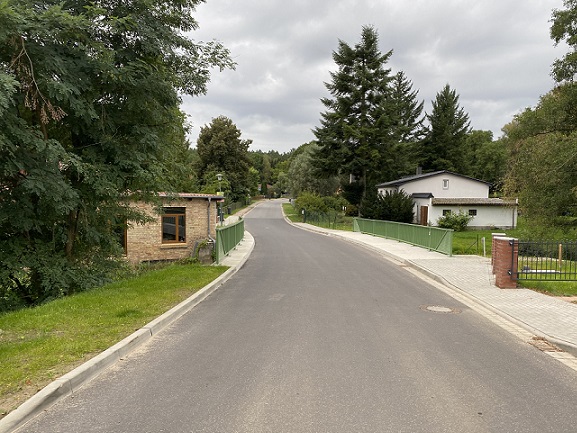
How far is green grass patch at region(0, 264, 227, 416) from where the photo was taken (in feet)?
14.7

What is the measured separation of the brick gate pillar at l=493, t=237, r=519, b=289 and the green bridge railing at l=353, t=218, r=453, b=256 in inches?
274

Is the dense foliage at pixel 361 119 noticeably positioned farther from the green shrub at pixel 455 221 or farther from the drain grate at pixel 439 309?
the drain grate at pixel 439 309

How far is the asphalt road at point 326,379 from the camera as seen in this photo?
3.82 meters

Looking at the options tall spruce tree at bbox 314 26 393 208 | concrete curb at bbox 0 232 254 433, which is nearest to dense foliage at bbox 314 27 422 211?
tall spruce tree at bbox 314 26 393 208

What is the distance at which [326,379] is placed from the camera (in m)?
4.77

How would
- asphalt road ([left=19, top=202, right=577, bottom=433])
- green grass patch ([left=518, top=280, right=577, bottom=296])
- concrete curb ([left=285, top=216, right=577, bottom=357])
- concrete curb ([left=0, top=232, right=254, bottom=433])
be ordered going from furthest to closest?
green grass patch ([left=518, top=280, right=577, bottom=296]), concrete curb ([left=285, top=216, right=577, bottom=357]), asphalt road ([left=19, top=202, right=577, bottom=433]), concrete curb ([left=0, top=232, right=254, bottom=433])

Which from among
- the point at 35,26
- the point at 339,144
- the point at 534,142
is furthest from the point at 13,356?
the point at 339,144

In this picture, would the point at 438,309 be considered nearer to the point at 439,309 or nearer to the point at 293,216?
the point at 439,309

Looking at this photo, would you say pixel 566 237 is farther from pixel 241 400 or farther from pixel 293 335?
pixel 241 400

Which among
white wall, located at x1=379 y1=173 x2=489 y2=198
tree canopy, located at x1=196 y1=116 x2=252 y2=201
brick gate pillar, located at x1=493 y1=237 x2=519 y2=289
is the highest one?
tree canopy, located at x1=196 y1=116 x2=252 y2=201

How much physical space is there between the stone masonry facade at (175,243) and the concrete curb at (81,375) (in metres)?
14.2

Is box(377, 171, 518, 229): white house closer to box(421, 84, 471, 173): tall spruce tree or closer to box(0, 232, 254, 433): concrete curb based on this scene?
box(421, 84, 471, 173): tall spruce tree

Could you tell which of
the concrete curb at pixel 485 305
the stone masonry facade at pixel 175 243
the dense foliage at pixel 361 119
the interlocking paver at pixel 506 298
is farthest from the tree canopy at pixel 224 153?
the interlocking paver at pixel 506 298

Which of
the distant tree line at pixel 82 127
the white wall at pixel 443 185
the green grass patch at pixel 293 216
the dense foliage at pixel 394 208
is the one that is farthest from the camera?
the green grass patch at pixel 293 216
